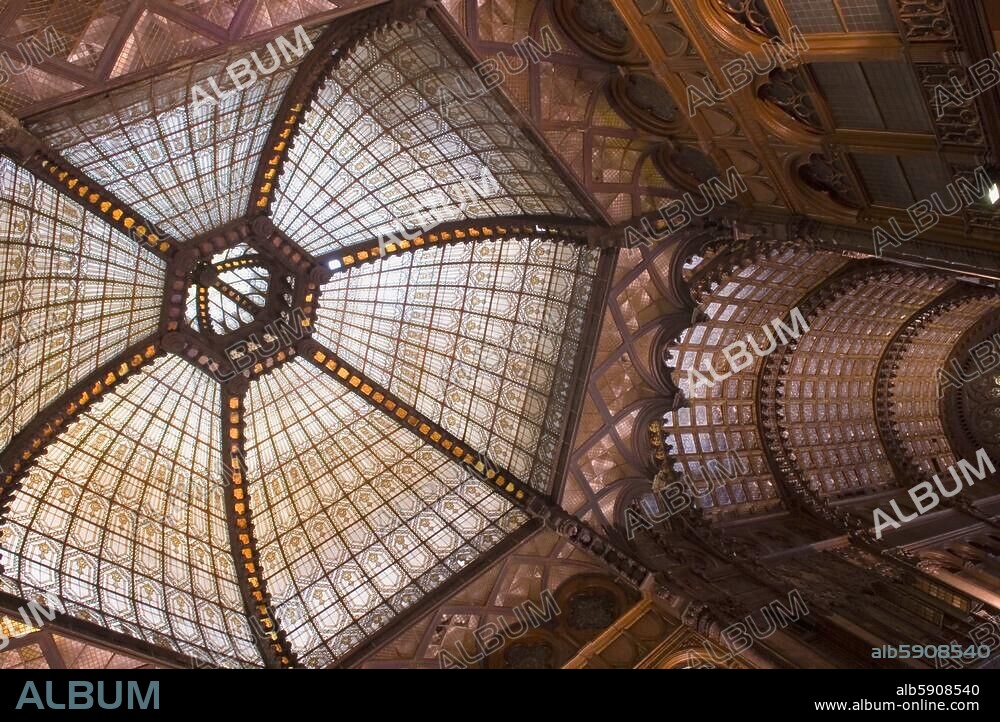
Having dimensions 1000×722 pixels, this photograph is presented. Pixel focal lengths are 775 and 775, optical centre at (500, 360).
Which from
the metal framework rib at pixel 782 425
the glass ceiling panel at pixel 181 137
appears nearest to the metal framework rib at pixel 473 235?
the glass ceiling panel at pixel 181 137

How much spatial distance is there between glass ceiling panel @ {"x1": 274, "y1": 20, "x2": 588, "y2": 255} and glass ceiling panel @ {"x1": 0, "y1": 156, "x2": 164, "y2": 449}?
577 cm

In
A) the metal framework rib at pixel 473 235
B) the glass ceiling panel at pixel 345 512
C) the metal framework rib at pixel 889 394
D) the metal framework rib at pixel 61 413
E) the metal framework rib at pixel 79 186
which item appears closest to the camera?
the metal framework rib at pixel 79 186

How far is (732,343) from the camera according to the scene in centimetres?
2997

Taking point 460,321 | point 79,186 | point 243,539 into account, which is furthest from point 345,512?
point 79,186

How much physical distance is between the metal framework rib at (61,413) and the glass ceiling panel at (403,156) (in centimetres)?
696

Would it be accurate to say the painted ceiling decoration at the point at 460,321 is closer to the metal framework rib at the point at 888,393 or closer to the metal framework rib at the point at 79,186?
the metal framework rib at the point at 79,186

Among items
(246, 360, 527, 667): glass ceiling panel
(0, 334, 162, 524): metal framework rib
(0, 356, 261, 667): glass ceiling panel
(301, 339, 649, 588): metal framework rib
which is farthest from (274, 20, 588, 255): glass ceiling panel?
(0, 356, 261, 667): glass ceiling panel

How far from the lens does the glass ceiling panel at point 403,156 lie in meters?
20.3

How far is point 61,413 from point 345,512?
10304 mm

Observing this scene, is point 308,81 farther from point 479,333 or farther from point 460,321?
point 479,333

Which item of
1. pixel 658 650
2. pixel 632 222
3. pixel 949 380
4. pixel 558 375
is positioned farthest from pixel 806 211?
pixel 949 380
